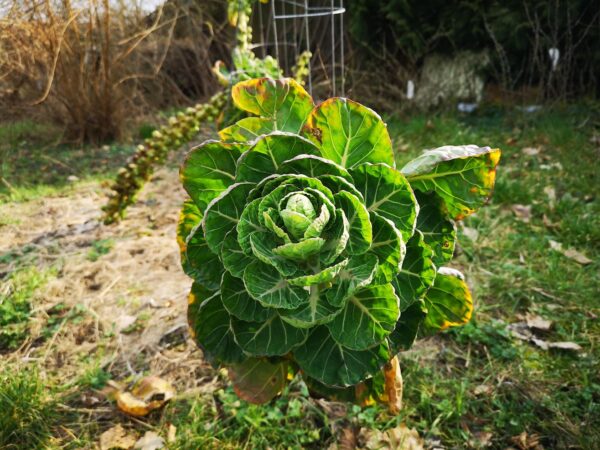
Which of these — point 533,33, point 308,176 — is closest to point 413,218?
point 308,176

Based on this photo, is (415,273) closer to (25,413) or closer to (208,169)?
(208,169)

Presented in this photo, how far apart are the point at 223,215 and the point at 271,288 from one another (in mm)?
180

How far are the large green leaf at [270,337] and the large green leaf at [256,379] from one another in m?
0.12

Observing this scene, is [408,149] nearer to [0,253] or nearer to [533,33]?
[533,33]

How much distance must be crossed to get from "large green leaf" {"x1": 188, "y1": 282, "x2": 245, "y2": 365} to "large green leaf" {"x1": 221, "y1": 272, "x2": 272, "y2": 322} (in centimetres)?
10

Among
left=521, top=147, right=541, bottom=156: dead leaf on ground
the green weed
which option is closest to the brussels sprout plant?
the green weed

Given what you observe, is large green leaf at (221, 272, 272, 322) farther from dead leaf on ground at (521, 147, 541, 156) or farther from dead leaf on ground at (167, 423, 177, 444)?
dead leaf on ground at (521, 147, 541, 156)

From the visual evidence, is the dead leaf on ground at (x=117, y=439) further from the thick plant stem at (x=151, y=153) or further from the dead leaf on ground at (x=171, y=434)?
the thick plant stem at (x=151, y=153)

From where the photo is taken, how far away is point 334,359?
A: 926 mm

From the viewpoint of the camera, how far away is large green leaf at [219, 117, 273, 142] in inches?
38.2

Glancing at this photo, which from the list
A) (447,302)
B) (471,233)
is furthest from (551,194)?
(447,302)

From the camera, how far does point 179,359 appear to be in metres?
1.76

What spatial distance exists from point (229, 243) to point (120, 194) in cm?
211

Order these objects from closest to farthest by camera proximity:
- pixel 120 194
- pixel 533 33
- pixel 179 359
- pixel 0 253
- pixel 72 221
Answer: pixel 179 359 < pixel 0 253 < pixel 120 194 < pixel 72 221 < pixel 533 33
